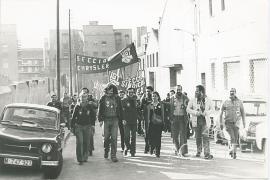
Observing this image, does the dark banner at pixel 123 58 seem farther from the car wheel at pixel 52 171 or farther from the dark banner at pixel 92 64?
the car wheel at pixel 52 171

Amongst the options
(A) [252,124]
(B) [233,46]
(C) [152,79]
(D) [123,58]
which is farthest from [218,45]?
(C) [152,79]

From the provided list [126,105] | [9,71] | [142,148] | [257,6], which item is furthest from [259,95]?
[9,71]

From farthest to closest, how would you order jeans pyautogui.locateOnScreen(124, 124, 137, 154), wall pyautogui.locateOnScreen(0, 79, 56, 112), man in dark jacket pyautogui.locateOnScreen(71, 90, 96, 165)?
wall pyautogui.locateOnScreen(0, 79, 56, 112) → jeans pyautogui.locateOnScreen(124, 124, 137, 154) → man in dark jacket pyautogui.locateOnScreen(71, 90, 96, 165)

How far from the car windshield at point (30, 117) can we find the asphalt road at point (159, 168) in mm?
920

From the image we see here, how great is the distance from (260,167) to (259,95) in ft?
19.6

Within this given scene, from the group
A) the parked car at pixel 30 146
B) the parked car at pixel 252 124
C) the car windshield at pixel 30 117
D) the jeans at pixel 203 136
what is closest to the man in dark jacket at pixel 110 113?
the car windshield at pixel 30 117

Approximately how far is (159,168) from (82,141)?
1.90 meters

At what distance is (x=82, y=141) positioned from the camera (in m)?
9.82

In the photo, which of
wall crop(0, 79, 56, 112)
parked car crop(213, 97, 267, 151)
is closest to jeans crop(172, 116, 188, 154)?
parked car crop(213, 97, 267, 151)

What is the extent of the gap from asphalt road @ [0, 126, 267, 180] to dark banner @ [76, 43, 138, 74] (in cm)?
Result: 577

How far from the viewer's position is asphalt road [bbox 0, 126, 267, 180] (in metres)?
8.13

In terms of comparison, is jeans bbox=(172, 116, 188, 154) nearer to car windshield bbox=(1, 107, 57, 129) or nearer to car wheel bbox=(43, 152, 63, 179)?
car windshield bbox=(1, 107, 57, 129)

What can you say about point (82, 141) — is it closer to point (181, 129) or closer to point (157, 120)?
point (157, 120)

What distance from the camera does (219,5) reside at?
1811 centimetres
